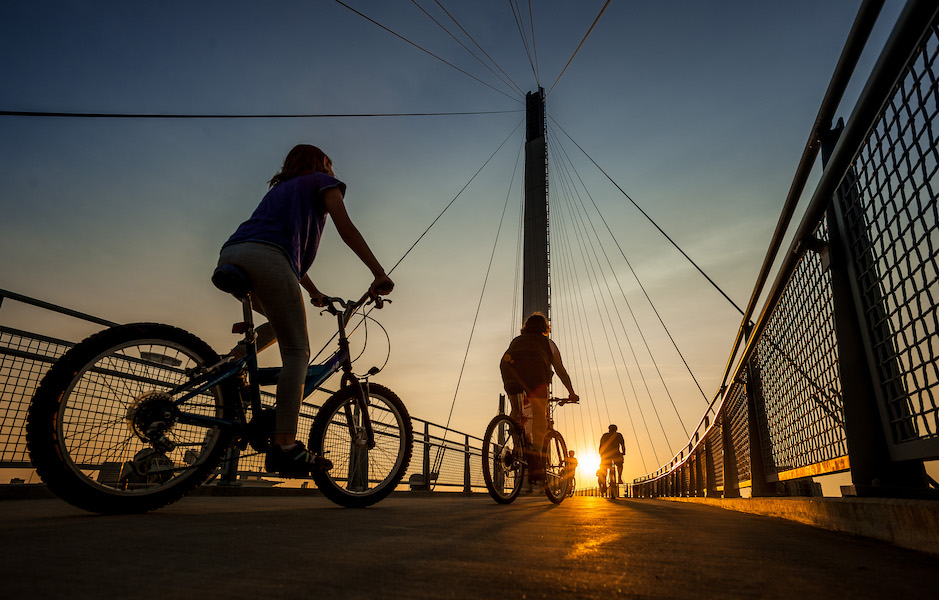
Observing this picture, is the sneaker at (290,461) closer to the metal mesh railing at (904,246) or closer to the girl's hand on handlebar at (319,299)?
the girl's hand on handlebar at (319,299)

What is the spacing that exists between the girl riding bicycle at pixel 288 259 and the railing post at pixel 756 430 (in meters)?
2.74

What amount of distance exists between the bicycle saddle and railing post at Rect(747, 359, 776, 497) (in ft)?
10.7

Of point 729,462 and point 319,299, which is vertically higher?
point 319,299

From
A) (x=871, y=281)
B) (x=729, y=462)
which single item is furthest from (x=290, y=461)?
(x=729, y=462)

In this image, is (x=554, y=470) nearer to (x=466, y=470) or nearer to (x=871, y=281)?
(x=871, y=281)

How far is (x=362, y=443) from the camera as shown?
3.07 metres

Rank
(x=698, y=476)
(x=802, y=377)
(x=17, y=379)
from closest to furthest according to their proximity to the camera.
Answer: (x=802, y=377)
(x=17, y=379)
(x=698, y=476)

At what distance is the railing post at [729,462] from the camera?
4.41 m

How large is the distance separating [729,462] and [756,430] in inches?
42.3

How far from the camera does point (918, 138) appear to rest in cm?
145

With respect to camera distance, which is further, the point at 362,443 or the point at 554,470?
the point at 554,470

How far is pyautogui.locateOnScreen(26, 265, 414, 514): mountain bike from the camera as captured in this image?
188cm

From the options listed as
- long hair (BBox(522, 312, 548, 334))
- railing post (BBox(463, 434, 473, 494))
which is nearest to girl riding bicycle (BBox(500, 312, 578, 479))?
long hair (BBox(522, 312, 548, 334))

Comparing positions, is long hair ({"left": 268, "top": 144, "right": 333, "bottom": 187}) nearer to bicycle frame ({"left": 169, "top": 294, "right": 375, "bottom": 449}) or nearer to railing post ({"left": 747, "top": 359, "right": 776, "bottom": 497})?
bicycle frame ({"left": 169, "top": 294, "right": 375, "bottom": 449})
